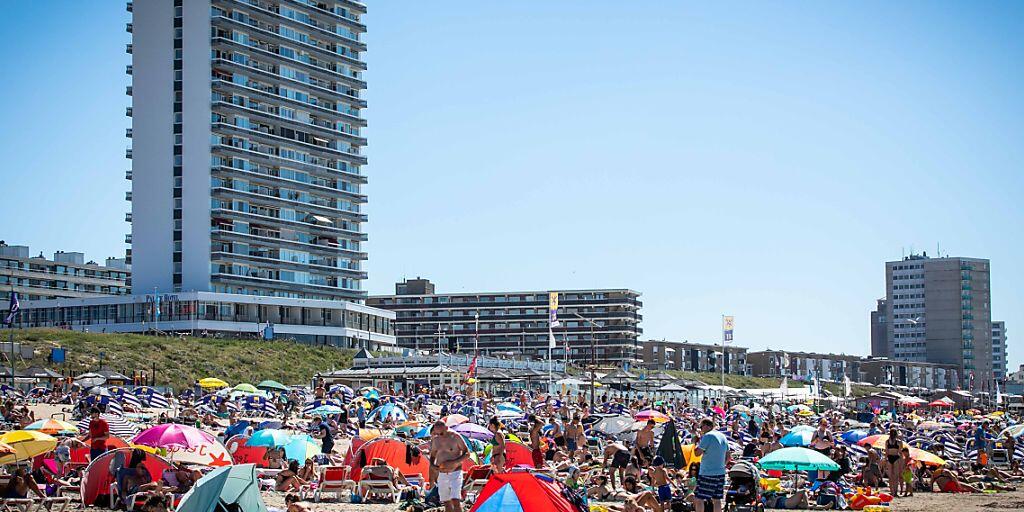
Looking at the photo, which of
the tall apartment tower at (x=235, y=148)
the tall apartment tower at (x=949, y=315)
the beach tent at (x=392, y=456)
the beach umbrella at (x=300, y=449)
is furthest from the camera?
the tall apartment tower at (x=949, y=315)

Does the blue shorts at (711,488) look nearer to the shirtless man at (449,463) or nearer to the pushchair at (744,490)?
→ the pushchair at (744,490)

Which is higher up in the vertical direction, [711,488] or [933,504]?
[711,488]

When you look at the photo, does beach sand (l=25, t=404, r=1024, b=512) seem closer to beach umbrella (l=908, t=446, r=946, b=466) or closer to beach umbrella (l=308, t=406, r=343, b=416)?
beach umbrella (l=908, t=446, r=946, b=466)

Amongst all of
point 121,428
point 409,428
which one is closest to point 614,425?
point 409,428

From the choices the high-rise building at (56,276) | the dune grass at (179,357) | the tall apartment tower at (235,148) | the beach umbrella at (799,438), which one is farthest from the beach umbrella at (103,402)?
the high-rise building at (56,276)

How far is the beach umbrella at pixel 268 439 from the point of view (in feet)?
71.4

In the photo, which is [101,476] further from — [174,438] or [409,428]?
[409,428]

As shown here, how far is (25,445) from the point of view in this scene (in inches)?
673

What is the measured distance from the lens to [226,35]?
88938 mm

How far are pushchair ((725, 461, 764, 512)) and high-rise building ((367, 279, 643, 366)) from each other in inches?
4593

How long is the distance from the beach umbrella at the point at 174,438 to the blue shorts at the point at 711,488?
8.32 m

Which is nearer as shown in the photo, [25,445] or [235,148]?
[25,445]

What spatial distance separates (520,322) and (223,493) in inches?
4827

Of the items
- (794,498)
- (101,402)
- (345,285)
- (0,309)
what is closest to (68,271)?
(0,309)
